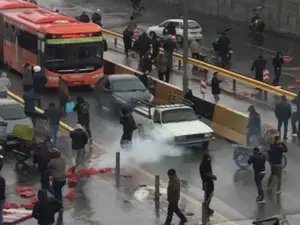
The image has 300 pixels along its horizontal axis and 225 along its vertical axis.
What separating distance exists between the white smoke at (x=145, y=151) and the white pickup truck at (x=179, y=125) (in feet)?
0.78

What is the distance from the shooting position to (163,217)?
2272 cm

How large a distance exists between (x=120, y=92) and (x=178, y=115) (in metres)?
4.28

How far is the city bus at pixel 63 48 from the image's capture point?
119 feet

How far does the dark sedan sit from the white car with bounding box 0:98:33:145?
14.3ft

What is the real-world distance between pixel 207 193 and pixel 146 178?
3.21 m

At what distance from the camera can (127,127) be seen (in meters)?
28.3

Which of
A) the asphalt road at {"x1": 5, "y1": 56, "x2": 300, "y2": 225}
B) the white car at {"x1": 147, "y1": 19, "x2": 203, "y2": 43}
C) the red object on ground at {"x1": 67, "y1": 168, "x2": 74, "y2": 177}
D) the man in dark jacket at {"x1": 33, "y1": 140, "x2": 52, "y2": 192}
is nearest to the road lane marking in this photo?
the asphalt road at {"x1": 5, "y1": 56, "x2": 300, "y2": 225}

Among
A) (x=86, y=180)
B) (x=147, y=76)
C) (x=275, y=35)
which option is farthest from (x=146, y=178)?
(x=275, y=35)

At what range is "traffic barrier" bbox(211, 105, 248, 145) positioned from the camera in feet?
99.3

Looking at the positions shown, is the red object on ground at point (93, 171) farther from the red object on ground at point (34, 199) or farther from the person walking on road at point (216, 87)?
the person walking on road at point (216, 87)

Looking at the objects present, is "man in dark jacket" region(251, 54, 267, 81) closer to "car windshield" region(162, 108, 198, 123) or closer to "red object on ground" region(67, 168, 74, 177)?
"car windshield" region(162, 108, 198, 123)

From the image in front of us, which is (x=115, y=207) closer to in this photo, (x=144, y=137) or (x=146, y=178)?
(x=146, y=178)

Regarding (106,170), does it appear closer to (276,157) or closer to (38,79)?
(276,157)

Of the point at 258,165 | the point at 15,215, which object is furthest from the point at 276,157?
the point at 15,215
